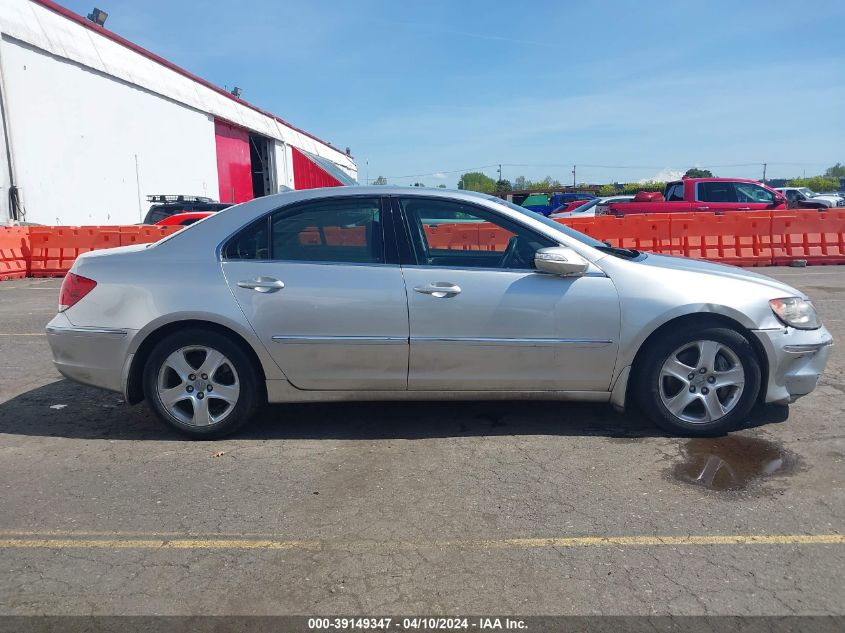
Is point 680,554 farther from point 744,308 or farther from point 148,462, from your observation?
point 148,462

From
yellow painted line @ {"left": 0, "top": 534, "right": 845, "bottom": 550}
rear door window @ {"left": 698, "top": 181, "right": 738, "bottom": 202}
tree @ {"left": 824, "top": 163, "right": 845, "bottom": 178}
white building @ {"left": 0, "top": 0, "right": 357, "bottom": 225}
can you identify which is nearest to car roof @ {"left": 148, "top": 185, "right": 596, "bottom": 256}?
yellow painted line @ {"left": 0, "top": 534, "right": 845, "bottom": 550}

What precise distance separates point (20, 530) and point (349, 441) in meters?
1.89

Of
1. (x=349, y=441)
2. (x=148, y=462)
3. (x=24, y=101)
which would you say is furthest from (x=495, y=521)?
(x=24, y=101)

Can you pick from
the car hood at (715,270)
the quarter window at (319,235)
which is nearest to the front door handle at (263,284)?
the quarter window at (319,235)

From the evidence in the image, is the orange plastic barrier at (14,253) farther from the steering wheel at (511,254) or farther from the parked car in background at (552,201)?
the parked car in background at (552,201)

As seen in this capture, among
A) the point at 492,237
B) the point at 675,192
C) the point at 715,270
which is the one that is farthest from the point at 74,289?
the point at 675,192

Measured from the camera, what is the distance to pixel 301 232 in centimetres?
456

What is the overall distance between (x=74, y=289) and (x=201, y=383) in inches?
43.1

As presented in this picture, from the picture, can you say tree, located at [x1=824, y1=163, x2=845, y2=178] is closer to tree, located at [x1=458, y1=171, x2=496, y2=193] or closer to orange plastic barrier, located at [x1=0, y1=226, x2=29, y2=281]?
tree, located at [x1=458, y1=171, x2=496, y2=193]

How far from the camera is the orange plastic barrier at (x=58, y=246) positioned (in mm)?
15031

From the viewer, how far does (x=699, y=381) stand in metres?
4.38

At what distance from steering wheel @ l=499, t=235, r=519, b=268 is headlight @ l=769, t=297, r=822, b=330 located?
166 cm

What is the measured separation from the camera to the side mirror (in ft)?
14.0

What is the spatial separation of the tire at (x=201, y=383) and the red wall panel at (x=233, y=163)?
1181 inches
